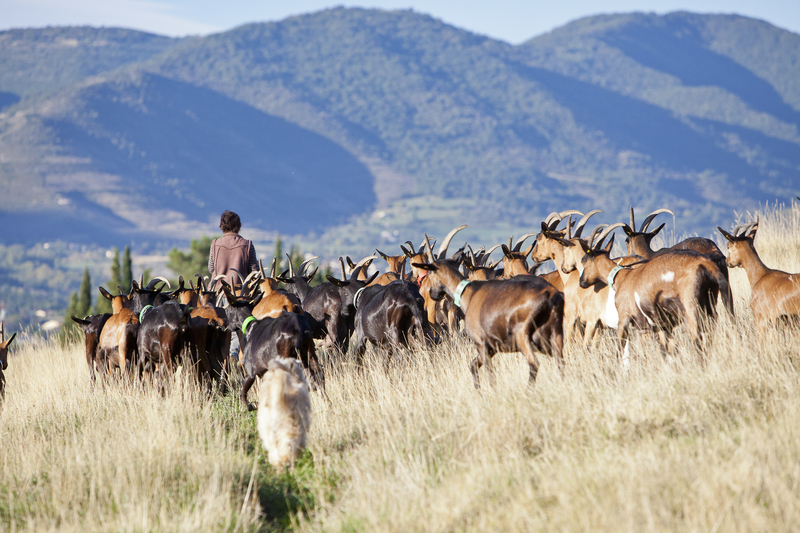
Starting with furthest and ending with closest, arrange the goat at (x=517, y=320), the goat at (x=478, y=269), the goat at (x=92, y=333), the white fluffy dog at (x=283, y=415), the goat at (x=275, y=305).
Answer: the goat at (x=92, y=333), the goat at (x=478, y=269), the goat at (x=275, y=305), the goat at (x=517, y=320), the white fluffy dog at (x=283, y=415)

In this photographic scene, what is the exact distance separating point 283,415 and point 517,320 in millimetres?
2567

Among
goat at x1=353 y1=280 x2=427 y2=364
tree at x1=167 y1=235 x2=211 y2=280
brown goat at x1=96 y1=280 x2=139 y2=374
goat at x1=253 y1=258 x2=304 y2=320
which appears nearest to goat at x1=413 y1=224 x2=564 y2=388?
goat at x1=353 y1=280 x2=427 y2=364

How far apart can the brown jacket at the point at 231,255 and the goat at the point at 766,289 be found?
6.99 meters

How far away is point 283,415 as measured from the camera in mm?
6605

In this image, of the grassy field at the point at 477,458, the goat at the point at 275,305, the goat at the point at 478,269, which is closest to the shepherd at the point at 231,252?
the goat at the point at 275,305

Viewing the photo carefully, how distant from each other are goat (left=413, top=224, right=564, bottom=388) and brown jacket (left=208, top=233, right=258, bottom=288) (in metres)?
4.72

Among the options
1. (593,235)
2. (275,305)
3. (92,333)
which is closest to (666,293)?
(593,235)

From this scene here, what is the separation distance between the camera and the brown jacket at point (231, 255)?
1152 centimetres

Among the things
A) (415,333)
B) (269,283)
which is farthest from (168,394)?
(415,333)

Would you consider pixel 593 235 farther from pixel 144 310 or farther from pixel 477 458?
pixel 144 310

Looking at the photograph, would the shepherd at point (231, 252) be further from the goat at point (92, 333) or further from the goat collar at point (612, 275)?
the goat collar at point (612, 275)

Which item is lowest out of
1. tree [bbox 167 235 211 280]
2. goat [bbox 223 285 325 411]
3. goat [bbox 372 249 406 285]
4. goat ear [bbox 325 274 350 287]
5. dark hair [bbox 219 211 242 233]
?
goat [bbox 223 285 325 411]

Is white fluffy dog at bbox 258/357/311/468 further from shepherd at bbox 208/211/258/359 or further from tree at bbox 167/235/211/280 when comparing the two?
tree at bbox 167/235/211/280

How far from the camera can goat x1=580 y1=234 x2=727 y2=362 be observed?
25.0 feet
